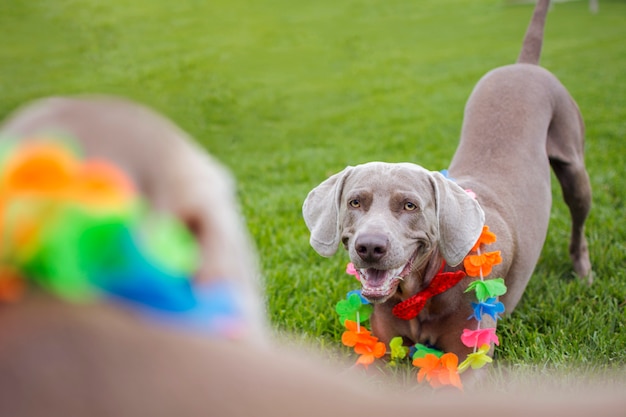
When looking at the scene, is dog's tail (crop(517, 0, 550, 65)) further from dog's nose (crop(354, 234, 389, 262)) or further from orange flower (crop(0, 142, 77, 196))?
orange flower (crop(0, 142, 77, 196))

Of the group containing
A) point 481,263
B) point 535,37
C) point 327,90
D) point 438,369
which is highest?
point 535,37

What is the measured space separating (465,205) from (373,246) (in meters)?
0.56

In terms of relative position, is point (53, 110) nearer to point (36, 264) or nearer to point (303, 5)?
point (36, 264)

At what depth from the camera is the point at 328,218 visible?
2.93m

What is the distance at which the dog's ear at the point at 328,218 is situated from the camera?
9.51ft

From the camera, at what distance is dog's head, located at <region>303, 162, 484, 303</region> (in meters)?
2.58

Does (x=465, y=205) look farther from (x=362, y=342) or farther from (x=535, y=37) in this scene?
(x=535, y=37)

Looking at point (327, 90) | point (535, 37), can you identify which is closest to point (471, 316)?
point (535, 37)

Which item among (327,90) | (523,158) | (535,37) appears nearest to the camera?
(523,158)

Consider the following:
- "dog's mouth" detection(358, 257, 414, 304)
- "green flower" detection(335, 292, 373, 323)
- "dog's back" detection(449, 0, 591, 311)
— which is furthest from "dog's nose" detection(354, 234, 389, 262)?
"dog's back" detection(449, 0, 591, 311)

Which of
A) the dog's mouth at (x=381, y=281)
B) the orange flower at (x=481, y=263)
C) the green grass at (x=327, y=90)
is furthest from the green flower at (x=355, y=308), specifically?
the orange flower at (x=481, y=263)

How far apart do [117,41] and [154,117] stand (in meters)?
18.0

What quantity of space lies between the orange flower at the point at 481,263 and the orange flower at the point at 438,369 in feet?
1.26

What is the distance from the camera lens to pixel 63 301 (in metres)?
0.66
